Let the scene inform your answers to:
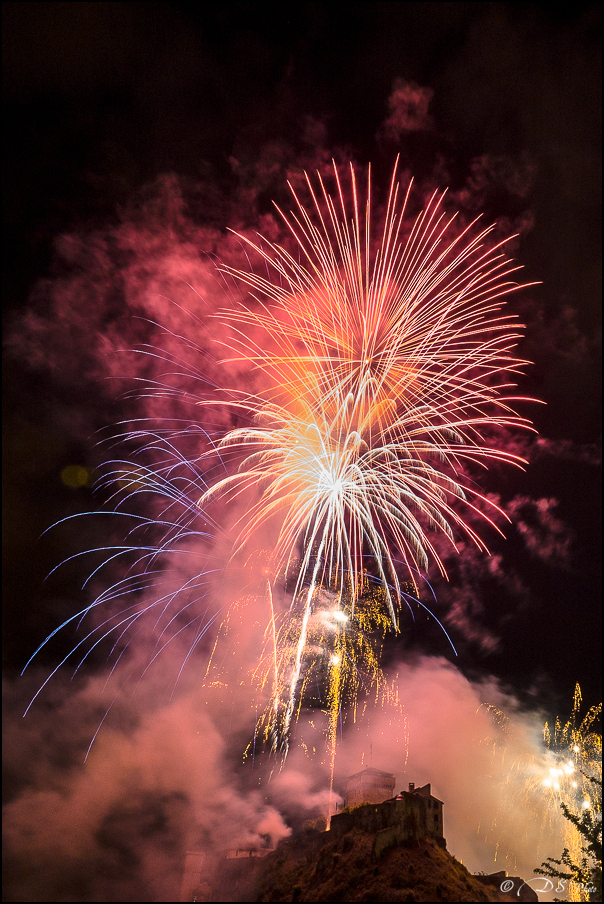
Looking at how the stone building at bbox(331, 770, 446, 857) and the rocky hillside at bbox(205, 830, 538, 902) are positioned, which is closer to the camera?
the rocky hillside at bbox(205, 830, 538, 902)

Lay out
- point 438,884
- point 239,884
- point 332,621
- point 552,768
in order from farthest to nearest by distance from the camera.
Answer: point 239,884 < point 552,768 < point 332,621 < point 438,884

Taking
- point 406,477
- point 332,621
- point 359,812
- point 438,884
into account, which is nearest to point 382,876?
point 438,884

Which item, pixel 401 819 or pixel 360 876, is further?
pixel 401 819

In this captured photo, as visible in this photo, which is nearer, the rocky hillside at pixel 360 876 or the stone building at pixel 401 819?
the rocky hillside at pixel 360 876

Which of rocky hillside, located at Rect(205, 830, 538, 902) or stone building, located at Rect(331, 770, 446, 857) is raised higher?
stone building, located at Rect(331, 770, 446, 857)

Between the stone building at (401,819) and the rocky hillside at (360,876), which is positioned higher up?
the stone building at (401,819)

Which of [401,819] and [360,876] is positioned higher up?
[401,819]

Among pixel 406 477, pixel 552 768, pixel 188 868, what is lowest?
pixel 188 868

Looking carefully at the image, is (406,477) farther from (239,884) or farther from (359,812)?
(239,884)

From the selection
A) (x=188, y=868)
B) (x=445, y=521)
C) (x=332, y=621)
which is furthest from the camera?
(x=188, y=868)

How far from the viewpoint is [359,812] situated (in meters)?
40.8

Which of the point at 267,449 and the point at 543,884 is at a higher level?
the point at 267,449

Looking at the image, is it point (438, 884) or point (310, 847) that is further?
point (310, 847)

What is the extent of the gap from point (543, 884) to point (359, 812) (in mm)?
12955
